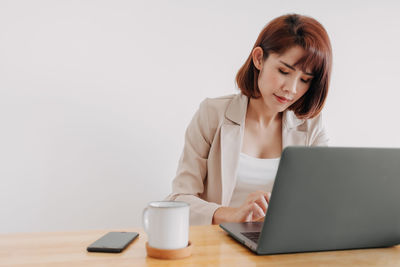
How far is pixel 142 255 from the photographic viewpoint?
762 mm

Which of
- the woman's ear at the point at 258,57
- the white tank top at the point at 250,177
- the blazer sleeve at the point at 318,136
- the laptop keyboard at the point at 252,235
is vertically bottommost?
the white tank top at the point at 250,177

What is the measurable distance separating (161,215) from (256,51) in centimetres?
98

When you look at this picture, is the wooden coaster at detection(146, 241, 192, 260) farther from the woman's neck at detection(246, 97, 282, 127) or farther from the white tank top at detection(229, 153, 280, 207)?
the woman's neck at detection(246, 97, 282, 127)

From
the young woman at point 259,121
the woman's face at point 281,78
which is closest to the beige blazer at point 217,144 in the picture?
the young woman at point 259,121

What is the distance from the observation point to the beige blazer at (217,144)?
1.52 metres

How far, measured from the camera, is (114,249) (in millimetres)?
770

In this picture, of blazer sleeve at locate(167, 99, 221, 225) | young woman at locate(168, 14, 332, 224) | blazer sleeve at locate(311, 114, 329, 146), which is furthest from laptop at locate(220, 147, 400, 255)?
blazer sleeve at locate(311, 114, 329, 146)

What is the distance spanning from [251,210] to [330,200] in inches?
12.9

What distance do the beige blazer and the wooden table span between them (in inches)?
24.3

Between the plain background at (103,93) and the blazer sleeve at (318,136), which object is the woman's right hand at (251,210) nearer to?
the blazer sleeve at (318,136)

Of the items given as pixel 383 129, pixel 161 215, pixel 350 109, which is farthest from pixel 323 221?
pixel 383 129

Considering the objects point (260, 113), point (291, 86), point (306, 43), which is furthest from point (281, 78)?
point (260, 113)

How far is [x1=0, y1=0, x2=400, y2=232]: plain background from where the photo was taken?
173 centimetres

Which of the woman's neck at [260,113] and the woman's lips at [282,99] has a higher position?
the woman's lips at [282,99]
